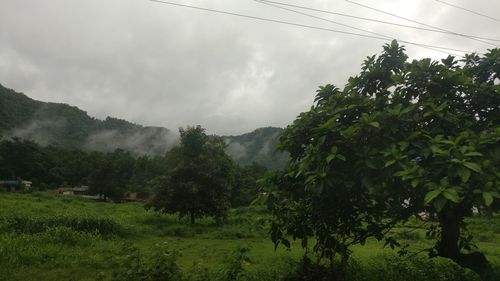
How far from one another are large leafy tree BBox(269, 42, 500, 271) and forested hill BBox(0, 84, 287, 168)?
80.7m

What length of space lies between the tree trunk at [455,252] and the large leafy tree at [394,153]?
0.01 metres

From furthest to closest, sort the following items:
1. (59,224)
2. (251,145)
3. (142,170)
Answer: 1. (251,145)
2. (142,170)
3. (59,224)

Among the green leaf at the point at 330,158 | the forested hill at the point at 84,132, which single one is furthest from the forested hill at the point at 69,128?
the green leaf at the point at 330,158

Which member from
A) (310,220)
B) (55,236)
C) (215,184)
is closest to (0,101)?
(215,184)

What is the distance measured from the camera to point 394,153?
4.66 metres

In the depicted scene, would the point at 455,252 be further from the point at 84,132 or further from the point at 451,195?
the point at 84,132

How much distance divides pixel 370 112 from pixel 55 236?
45.8 feet

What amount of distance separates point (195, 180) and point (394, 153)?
22.3 m

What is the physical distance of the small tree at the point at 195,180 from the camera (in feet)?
83.6

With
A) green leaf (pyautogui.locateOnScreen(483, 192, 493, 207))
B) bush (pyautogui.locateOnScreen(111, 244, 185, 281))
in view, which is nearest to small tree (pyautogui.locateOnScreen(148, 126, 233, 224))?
bush (pyautogui.locateOnScreen(111, 244, 185, 281))

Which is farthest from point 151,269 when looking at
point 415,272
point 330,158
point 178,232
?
point 178,232

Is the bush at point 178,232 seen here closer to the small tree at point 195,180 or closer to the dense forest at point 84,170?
the small tree at point 195,180

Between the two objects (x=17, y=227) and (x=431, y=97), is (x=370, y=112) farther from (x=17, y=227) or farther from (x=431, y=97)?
(x=17, y=227)

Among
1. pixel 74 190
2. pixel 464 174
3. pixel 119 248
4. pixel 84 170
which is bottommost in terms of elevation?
pixel 119 248
